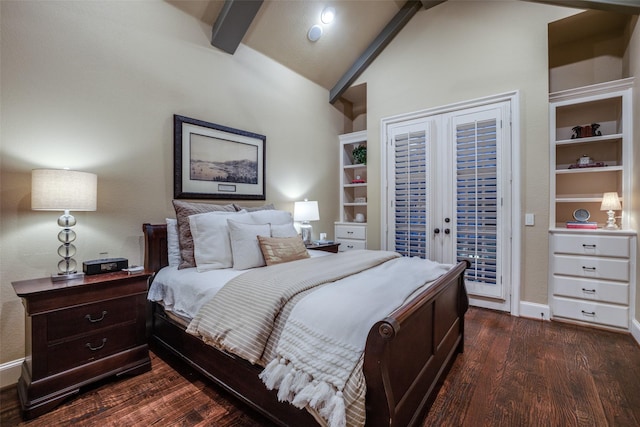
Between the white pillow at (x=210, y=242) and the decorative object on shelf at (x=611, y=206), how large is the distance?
3.54 meters

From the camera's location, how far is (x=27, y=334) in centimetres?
180

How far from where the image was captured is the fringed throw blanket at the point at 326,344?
1.14 m

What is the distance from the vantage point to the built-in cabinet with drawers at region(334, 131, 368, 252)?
453cm

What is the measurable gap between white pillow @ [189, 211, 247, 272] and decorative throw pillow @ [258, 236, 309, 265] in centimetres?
28

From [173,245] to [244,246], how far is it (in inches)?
25.7

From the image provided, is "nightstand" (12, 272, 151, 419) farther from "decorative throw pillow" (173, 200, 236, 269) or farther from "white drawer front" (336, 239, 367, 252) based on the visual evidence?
"white drawer front" (336, 239, 367, 252)

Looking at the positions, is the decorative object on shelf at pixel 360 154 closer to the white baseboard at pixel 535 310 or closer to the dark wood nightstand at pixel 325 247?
the dark wood nightstand at pixel 325 247

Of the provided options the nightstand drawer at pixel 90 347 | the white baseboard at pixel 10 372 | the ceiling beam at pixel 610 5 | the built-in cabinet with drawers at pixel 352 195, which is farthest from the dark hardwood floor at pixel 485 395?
the ceiling beam at pixel 610 5

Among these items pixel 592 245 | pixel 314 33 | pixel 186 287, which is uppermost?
pixel 314 33

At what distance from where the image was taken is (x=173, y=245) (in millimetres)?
2451

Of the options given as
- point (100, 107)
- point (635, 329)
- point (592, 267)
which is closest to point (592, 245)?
point (592, 267)

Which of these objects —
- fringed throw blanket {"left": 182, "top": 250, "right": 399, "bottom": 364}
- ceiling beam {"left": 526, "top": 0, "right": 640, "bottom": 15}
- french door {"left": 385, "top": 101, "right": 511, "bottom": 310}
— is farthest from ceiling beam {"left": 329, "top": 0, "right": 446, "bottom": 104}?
fringed throw blanket {"left": 182, "top": 250, "right": 399, "bottom": 364}

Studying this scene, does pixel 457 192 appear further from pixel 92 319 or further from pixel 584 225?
pixel 92 319

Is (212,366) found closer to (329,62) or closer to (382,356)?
(382,356)
